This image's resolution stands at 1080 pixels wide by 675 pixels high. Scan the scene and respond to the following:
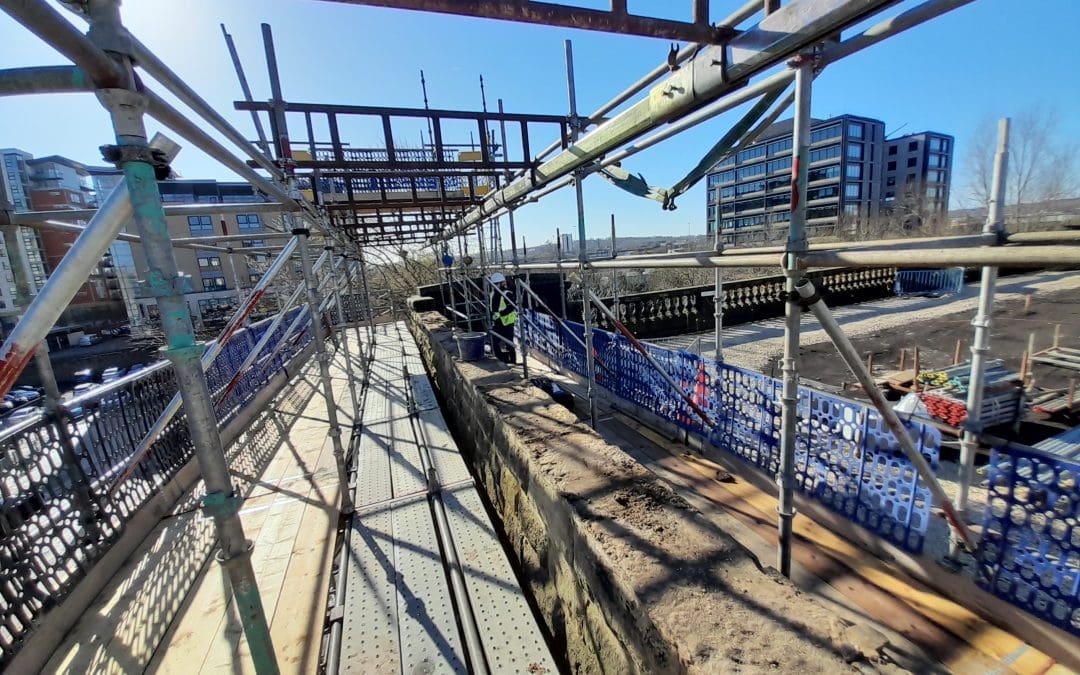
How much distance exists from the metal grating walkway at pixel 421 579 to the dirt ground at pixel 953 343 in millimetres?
8518

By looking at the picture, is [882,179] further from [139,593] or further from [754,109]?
[139,593]

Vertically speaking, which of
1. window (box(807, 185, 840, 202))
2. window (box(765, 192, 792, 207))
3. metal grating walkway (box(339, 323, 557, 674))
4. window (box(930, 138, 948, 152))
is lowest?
metal grating walkway (box(339, 323, 557, 674))

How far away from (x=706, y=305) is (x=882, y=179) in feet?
179

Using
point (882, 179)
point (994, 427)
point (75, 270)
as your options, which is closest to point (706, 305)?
point (994, 427)

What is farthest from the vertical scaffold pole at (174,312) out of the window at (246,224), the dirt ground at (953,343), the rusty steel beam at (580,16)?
the window at (246,224)

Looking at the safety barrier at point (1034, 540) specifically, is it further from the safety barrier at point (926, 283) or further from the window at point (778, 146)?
the window at point (778, 146)

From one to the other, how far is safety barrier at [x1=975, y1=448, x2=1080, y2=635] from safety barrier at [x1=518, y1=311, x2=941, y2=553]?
0.37 metres

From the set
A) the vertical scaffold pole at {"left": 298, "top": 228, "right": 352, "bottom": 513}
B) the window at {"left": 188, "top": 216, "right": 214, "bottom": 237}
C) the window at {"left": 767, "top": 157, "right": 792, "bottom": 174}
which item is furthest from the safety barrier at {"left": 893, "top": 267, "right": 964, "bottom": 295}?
the window at {"left": 188, "top": 216, "right": 214, "bottom": 237}

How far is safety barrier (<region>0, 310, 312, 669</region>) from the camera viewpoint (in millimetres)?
2471

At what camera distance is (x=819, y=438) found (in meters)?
3.88

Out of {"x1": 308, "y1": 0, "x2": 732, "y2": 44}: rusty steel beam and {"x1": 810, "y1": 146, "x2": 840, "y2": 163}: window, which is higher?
{"x1": 810, "y1": 146, "x2": 840, "y2": 163}: window

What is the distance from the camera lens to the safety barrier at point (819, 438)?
322 centimetres

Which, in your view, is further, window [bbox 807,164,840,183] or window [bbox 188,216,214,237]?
window [bbox 807,164,840,183]

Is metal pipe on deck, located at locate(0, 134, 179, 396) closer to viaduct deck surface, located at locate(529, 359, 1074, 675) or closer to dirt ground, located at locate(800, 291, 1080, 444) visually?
viaduct deck surface, located at locate(529, 359, 1074, 675)
